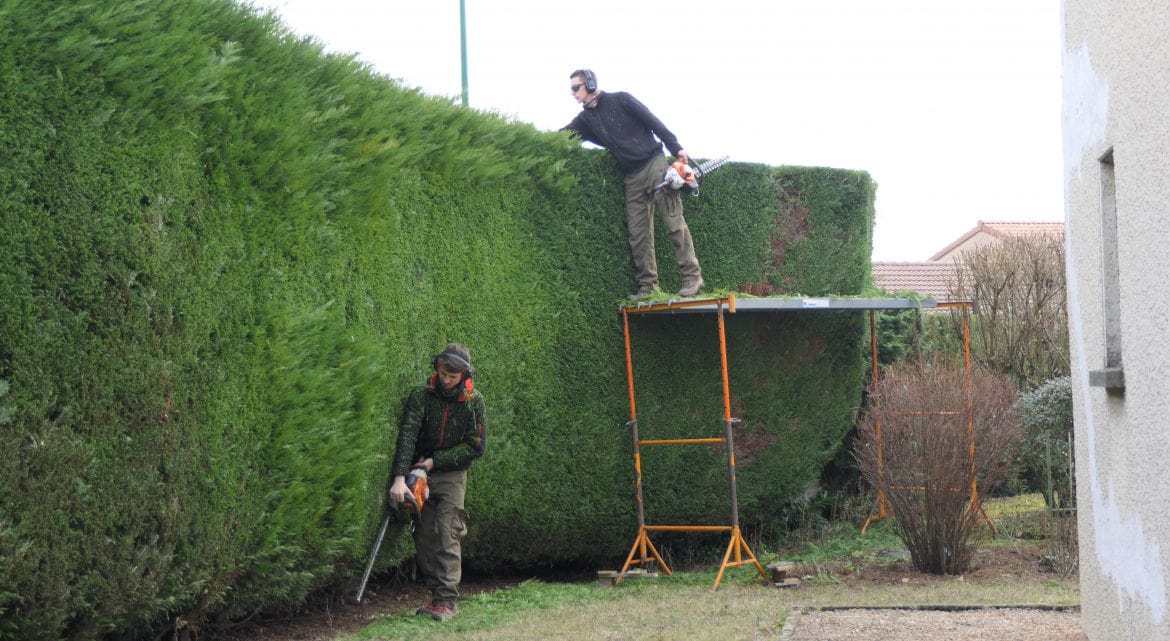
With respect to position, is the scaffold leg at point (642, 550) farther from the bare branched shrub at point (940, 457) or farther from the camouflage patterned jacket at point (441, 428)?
the camouflage patterned jacket at point (441, 428)

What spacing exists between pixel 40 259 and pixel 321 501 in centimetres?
251

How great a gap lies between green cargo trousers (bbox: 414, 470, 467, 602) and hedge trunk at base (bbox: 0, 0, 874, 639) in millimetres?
277

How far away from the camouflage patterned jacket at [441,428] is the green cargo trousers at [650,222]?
291 centimetres

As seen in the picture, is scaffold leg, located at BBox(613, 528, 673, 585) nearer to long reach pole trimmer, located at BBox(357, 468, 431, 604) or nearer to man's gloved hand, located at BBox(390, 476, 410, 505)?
long reach pole trimmer, located at BBox(357, 468, 431, 604)

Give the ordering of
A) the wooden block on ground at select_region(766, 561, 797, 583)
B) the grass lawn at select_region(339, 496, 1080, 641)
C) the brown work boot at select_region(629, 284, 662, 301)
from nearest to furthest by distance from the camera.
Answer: the grass lawn at select_region(339, 496, 1080, 641), the wooden block on ground at select_region(766, 561, 797, 583), the brown work boot at select_region(629, 284, 662, 301)

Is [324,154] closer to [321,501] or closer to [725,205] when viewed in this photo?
[321,501]

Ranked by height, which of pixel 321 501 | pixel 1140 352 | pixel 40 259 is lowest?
pixel 321 501

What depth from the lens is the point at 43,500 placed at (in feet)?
19.0

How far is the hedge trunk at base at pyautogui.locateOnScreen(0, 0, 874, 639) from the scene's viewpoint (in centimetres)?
590

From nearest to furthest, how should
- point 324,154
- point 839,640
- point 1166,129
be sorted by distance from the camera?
point 1166,129 → point 839,640 → point 324,154

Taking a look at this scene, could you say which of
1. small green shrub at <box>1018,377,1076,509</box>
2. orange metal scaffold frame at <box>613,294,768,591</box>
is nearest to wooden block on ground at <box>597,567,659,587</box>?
orange metal scaffold frame at <box>613,294,768,591</box>

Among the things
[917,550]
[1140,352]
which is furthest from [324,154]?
[917,550]

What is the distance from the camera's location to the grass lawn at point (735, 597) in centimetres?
798

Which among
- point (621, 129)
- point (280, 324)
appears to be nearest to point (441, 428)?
point (280, 324)
